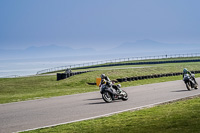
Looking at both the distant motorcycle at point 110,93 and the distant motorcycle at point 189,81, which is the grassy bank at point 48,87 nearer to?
the distant motorcycle at point 110,93

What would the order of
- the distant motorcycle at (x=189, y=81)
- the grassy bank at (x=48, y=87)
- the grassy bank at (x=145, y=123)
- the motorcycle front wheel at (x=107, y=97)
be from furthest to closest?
the grassy bank at (x=48, y=87), the distant motorcycle at (x=189, y=81), the motorcycle front wheel at (x=107, y=97), the grassy bank at (x=145, y=123)

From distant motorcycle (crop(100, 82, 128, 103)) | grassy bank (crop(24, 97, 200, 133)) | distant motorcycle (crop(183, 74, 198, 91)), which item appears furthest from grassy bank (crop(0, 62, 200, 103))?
grassy bank (crop(24, 97, 200, 133))

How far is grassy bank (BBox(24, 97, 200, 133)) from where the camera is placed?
35.9 feet

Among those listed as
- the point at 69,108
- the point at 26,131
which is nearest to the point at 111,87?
the point at 69,108

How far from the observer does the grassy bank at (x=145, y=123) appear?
431 inches

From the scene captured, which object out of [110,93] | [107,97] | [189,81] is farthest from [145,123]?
[189,81]

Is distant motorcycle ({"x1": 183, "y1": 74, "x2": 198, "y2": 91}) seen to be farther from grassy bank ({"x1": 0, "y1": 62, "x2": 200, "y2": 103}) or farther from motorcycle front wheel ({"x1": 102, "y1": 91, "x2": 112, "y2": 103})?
grassy bank ({"x1": 0, "y1": 62, "x2": 200, "y2": 103})

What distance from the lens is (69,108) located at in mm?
17703

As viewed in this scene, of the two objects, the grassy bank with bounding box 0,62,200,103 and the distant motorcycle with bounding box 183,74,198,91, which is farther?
the grassy bank with bounding box 0,62,200,103

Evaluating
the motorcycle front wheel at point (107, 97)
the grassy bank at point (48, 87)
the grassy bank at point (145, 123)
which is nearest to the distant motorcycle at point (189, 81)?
the motorcycle front wheel at point (107, 97)

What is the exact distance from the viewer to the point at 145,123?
40.1ft

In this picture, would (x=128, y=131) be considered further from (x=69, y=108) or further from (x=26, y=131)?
(x=69, y=108)

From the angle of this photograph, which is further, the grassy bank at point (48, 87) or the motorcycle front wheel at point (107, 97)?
the grassy bank at point (48, 87)

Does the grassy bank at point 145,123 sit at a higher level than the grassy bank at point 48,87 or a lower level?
lower
